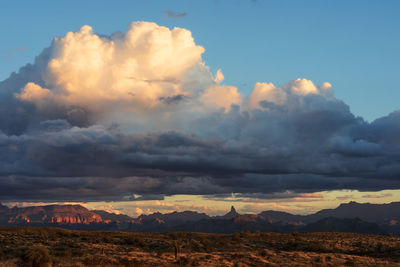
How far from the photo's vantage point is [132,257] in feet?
174

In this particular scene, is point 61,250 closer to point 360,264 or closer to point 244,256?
point 244,256

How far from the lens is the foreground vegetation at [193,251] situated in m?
49.4

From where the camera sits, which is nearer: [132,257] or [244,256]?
[132,257]

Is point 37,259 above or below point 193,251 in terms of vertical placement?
above

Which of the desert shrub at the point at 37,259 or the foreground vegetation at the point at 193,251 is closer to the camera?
the desert shrub at the point at 37,259

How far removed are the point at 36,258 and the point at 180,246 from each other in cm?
2919

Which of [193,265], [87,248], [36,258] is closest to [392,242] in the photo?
[193,265]

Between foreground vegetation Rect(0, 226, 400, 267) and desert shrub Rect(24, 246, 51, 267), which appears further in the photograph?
foreground vegetation Rect(0, 226, 400, 267)

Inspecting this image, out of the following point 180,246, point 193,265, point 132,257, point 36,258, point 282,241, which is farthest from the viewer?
point 282,241

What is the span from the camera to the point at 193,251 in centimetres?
6656

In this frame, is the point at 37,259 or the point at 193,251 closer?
the point at 37,259

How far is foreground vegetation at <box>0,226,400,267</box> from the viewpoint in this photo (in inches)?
1945

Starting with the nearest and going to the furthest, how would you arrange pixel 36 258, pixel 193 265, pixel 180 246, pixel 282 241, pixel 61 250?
1. pixel 36 258
2. pixel 193 265
3. pixel 61 250
4. pixel 180 246
5. pixel 282 241

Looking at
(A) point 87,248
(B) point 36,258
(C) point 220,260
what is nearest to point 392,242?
(C) point 220,260
